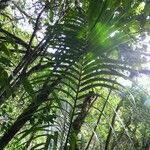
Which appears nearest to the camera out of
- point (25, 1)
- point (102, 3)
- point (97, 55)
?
point (102, 3)

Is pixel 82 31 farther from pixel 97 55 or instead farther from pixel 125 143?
pixel 125 143

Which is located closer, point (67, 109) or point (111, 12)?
point (111, 12)

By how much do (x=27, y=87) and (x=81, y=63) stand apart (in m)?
0.45

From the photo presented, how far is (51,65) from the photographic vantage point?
247 cm

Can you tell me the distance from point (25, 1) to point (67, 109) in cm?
661

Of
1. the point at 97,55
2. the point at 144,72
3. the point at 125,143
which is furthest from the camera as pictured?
the point at 125,143

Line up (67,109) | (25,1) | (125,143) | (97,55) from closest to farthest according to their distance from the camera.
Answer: (97,55) → (67,109) → (25,1) → (125,143)

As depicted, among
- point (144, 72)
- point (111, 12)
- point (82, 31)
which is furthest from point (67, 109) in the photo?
point (144, 72)

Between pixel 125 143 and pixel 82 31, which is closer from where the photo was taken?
pixel 82 31

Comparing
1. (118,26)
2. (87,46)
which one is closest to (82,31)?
(87,46)

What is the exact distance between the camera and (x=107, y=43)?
91.0 inches

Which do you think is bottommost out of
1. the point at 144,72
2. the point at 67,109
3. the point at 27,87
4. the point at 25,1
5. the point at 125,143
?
the point at 27,87

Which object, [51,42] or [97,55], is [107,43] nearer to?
[97,55]

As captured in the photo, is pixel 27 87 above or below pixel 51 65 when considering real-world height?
below
